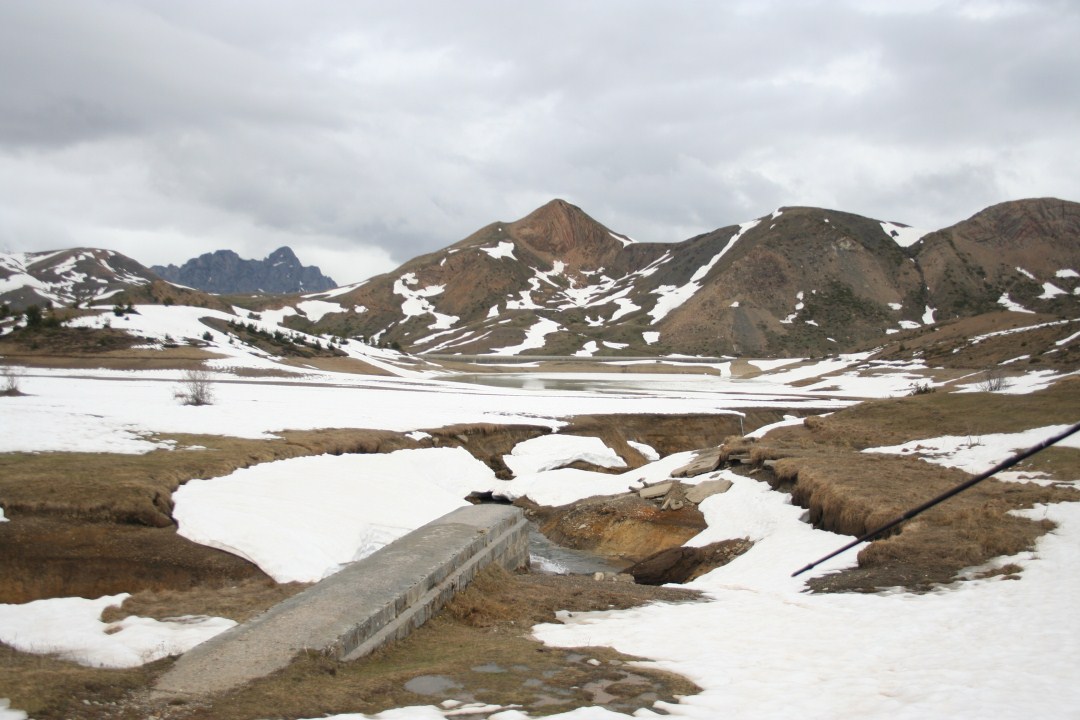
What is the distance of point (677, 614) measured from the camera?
1230 centimetres

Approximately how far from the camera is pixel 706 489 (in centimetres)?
2684

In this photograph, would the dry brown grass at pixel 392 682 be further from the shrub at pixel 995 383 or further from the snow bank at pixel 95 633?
the shrub at pixel 995 383

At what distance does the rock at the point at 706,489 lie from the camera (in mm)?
26453

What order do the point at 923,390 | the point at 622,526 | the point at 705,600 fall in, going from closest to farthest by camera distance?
the point at 705,600 < the point at 622,526 < the point at 923,390

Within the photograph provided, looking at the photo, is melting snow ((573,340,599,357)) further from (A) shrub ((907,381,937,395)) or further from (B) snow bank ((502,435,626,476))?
(B) snow bank ((502,435,626,476))

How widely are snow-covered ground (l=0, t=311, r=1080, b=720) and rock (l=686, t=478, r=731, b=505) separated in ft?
2.64

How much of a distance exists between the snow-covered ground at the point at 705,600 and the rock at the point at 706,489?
0.80 m

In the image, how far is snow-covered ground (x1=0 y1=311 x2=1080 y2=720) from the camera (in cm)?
785

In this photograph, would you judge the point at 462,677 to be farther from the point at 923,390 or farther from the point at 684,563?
the point at 923,390

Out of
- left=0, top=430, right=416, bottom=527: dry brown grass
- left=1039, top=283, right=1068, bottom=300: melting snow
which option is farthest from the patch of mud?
left=1039, top=283, right=1068, bottom=300: melting snow

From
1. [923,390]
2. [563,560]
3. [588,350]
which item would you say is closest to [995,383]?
[923,390]

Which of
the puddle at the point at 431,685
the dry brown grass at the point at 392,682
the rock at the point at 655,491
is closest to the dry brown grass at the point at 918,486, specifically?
the rock at the point at 655,491

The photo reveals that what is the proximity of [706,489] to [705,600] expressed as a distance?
1355cm

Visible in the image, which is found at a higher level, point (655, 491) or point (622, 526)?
point (655, 491)
